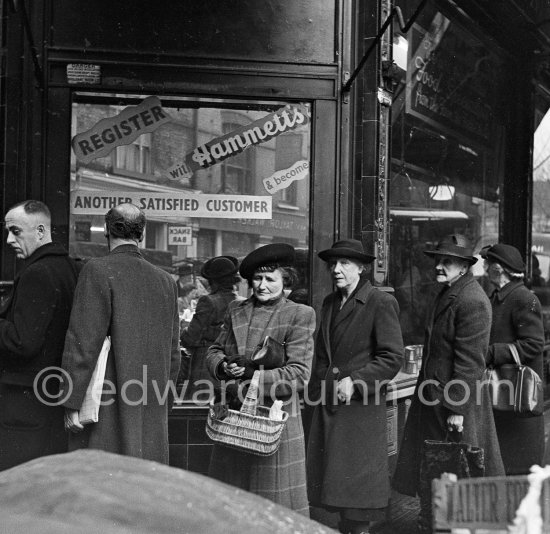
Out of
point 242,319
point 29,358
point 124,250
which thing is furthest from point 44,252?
point 242,319

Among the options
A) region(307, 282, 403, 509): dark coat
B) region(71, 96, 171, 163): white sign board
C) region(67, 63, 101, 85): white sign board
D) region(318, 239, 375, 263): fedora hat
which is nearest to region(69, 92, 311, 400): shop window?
region(71, 96, 171, 163): white sign board

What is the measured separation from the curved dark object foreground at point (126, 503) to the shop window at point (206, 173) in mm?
4701

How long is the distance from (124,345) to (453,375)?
2.40 meters

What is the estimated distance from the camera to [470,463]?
19.5 feet

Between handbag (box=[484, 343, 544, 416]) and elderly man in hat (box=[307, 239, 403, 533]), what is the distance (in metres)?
1.03

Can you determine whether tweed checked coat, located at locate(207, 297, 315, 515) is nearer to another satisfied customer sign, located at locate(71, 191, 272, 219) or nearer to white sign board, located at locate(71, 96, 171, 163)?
another satisfied customer sign, located at locate(71, 191, 272, 219)

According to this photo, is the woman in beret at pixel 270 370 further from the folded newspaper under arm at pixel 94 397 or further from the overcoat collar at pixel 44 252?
the overcoat collar at pixel 44 252

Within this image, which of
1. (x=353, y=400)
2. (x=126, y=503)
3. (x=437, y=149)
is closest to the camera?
(x=126, y=503)

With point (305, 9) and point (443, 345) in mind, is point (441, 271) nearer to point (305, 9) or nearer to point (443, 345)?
point (443, 345)

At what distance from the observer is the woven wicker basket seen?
5.04 meters

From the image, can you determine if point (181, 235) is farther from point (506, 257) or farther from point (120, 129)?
point (506, 257)

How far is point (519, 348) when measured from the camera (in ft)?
21.8

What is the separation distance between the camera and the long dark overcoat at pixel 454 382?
6.20m

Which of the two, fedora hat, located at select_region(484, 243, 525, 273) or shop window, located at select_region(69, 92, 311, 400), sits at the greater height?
shop window, located at select_region(69, 92, 311, 400)
